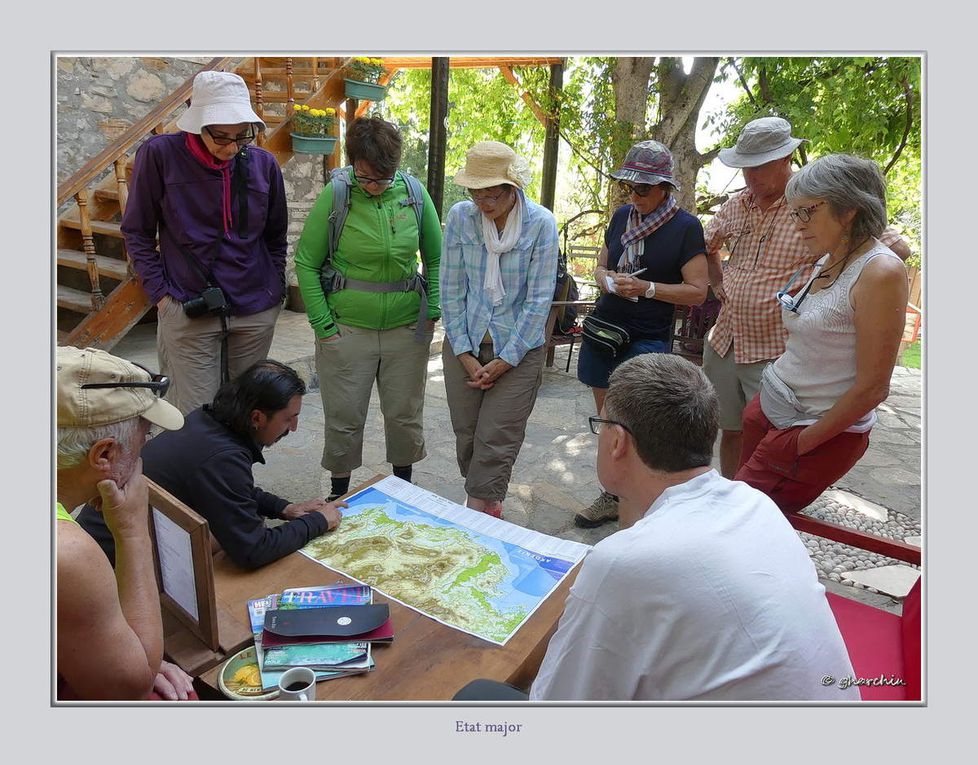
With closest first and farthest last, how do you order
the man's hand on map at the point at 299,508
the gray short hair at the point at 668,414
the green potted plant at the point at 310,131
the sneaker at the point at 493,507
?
the gray short hair at the point at 668,414 < the man's hand on map at the point at 299,508 < the sneaker at the point at 493,507 < the green potted plant at the point at 310,131

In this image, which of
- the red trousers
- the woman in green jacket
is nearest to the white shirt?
the red trousers

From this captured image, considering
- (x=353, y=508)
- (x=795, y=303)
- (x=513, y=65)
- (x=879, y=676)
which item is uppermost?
(x=513, y=65)

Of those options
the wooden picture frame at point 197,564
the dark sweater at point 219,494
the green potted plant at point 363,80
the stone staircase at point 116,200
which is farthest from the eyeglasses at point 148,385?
the green potted plant at point 363,80

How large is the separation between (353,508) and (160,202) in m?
1.67

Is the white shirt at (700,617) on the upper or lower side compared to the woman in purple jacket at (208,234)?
lower

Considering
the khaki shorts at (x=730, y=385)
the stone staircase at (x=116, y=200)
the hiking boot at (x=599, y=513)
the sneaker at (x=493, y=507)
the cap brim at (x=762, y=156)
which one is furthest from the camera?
the stone staircase at (x=116, y=200)

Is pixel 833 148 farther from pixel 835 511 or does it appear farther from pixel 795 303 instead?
pixel 795 303

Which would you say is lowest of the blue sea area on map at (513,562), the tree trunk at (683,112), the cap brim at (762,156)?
the blue sea area on map at (513,562)

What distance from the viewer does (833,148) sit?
6.65m

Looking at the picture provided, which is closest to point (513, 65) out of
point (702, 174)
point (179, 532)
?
point (702, 174)

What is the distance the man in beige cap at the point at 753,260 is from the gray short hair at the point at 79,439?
2315 mm

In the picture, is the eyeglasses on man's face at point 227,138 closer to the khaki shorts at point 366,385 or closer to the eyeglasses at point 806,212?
the khaki shorts at point 366,385

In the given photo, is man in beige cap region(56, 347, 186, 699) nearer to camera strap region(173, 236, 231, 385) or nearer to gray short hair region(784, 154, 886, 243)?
camera strap region(173, 236, 231, 385)

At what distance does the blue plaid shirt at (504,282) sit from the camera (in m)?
3.06
